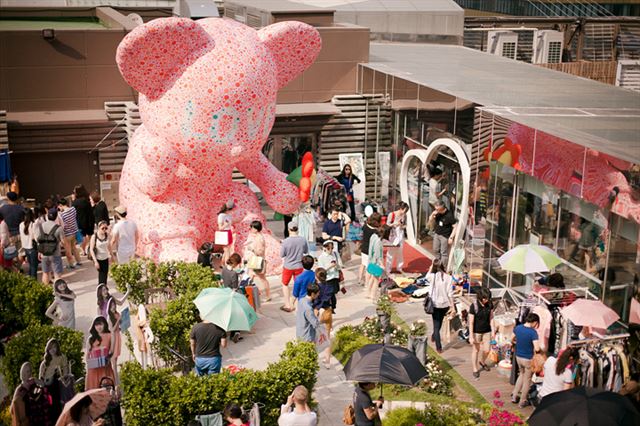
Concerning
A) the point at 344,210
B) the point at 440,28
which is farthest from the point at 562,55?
the point at 344,210

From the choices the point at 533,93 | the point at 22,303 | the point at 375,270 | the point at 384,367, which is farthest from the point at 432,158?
the point at 384,367

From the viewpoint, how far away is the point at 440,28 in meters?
26.7

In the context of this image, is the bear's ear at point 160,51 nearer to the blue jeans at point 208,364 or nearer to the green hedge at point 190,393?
the blue jeans at point 208,364

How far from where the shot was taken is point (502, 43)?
31.9 meters

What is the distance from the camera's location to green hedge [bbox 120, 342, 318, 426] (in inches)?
392

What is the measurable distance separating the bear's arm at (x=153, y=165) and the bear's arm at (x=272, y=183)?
179cm

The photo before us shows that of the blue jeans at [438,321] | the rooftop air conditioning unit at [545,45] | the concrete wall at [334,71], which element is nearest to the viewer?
the blue jeans at [438,321]

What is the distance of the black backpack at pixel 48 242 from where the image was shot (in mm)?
14727

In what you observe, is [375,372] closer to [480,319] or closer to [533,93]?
[480,319]

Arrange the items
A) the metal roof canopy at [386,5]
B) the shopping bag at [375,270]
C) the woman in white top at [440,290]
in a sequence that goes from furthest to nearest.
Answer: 1. the metal roof canopy at [386,5]
2. the shopping bag at [375,270]
3. the woman in white top at [440,290]

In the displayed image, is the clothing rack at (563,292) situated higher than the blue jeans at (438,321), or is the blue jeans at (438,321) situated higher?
the clothing rack at (563,292)

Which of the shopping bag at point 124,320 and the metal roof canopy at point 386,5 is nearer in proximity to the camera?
the shopping bag at point 124,320

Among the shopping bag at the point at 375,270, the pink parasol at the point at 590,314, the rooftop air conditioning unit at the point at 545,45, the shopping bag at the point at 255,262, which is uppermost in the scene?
the rooftop air conditioning unit at the point at 545,45

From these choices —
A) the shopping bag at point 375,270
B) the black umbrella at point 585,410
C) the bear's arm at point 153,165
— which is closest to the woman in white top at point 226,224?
the bear's arm at point 153,165
